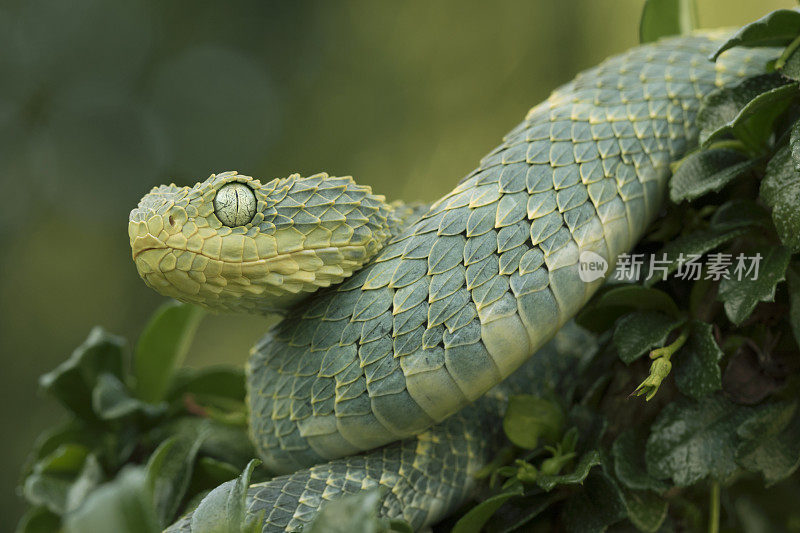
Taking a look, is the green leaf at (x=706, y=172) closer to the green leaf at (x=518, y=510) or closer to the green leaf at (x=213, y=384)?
the green leaf at (x=518, y=510)

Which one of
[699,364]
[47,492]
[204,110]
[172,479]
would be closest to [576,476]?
[699,364]

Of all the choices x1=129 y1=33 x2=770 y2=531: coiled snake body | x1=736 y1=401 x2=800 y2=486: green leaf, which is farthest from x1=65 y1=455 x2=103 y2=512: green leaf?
x1=736 y1=401 x2=800 y2=486: green leaf

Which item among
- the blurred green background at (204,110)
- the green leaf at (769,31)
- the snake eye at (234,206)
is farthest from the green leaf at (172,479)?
the blurred green background at (204,110)

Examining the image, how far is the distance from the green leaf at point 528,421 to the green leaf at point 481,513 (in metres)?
0.06

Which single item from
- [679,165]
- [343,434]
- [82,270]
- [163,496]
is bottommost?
[82,270]

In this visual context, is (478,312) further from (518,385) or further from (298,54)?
(298,54)

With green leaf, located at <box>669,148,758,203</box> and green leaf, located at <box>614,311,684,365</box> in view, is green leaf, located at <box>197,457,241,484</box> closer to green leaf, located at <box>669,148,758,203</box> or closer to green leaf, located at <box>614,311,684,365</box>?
green leaf, located at <box>614,311,684,365</box>

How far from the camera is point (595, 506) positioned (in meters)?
0.76

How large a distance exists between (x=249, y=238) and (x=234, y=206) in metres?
0.03

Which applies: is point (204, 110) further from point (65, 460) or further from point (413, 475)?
point (413, 475)

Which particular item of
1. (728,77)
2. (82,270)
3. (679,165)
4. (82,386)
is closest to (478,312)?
(679,165)

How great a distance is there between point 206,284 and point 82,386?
18.9 inches

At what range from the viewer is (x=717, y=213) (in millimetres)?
803

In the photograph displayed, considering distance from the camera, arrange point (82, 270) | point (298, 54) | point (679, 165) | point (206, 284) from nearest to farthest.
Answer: point (206, 284) → point (679, 165) → point (82, 270) → point (298, 54)
